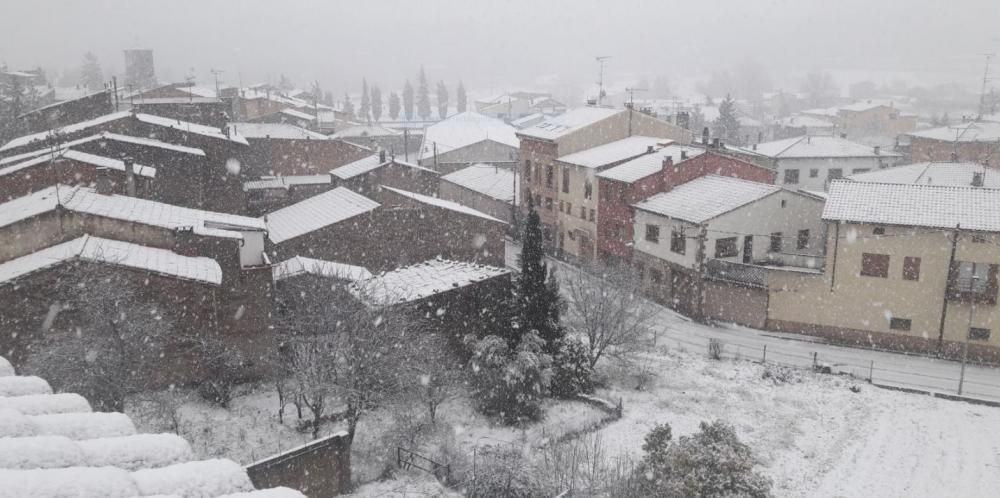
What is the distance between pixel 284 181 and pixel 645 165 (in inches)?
919

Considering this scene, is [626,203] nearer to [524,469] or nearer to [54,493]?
[524,469]

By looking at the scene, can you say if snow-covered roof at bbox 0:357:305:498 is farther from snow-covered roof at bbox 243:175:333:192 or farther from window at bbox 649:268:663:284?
snow-covered roof at bbox 243:175:333:192

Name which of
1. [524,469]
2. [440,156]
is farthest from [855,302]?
[440,156]

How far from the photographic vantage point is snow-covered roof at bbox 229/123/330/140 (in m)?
50.6

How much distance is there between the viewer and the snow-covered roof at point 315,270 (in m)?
24.4

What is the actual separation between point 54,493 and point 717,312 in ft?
107

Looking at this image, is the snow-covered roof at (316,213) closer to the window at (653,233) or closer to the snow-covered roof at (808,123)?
the window at (653,233)

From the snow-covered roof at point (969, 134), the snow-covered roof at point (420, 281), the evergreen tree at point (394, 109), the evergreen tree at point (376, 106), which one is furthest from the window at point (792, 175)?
the evergreen tree at point (376, 106)

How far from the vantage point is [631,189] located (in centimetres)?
3712

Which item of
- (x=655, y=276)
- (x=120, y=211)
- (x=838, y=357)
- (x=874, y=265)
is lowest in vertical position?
(x=838, y=357)

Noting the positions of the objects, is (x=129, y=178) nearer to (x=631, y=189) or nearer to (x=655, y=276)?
(x=631, y=189)

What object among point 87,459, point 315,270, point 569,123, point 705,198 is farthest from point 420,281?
point 569,123

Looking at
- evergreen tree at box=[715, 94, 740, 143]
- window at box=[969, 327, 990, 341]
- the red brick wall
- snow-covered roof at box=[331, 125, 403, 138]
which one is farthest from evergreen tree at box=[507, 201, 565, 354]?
evergreen tree at box=[715, 94, 740, 143]

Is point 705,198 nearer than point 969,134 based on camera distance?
Yes
